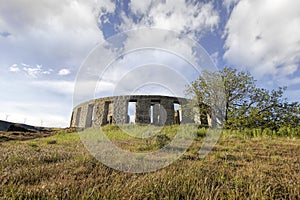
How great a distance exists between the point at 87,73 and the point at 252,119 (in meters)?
12.1

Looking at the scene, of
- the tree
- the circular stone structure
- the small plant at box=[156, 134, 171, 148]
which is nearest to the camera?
the small plant at box=[156, 134, 171, 148]

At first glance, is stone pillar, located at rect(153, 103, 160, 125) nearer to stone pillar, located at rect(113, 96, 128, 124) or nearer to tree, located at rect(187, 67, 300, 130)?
stone pillar, located at rect(113, 96, 128, 124)

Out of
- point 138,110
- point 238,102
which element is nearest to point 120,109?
point 138,110

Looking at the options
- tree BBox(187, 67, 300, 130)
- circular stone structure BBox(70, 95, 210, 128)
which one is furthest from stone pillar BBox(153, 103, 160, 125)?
tree BBox(187, 67, 300, 130)

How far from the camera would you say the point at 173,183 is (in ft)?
9.11

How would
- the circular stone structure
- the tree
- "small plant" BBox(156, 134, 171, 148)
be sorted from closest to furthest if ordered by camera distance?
"small plant" BBox(156, 134, 171, 148) → the tree → the circular stone structure

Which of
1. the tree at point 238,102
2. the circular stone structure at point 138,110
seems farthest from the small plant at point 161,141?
the circular stone structure at point 138,110

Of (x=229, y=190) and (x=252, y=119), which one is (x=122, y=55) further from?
(x=252, y=119)

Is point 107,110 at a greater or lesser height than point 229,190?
greater

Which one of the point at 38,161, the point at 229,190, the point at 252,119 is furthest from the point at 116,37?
the point at 252,119

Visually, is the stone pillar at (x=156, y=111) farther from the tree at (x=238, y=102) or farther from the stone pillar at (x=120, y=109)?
the tree at (x=238, y=102)

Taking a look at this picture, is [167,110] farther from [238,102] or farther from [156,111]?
[238,102]

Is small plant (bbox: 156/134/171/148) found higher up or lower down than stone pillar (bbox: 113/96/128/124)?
lower down

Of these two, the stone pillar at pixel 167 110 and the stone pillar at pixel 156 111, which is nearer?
the stone pillar at pixel 167 110
